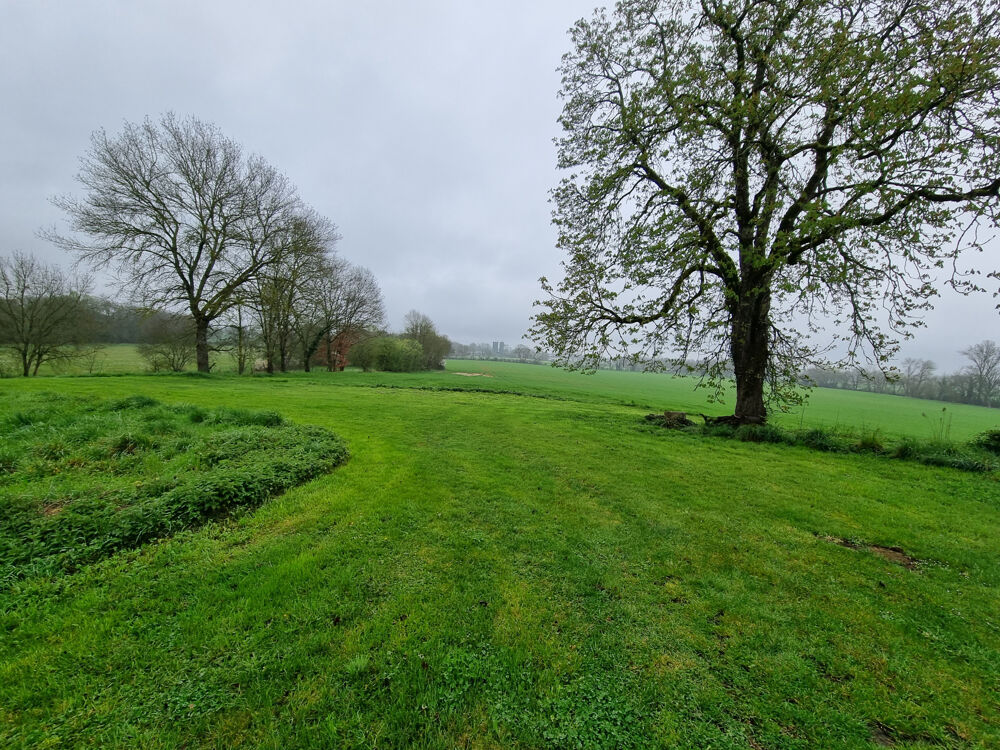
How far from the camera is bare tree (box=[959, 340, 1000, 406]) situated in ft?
161

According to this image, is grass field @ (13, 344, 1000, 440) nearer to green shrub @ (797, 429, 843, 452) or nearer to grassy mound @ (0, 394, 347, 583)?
green shrub @ (797, 429, 843, 452)

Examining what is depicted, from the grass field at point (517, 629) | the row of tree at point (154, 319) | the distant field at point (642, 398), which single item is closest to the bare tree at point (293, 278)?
the row of tree at point (154, 319)

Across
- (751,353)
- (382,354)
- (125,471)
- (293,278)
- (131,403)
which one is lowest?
(125,471)

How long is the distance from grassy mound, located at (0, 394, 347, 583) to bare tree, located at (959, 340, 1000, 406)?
83.2 m

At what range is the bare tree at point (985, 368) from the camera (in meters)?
49.0

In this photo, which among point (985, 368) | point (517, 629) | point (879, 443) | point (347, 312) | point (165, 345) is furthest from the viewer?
point (985, 368)

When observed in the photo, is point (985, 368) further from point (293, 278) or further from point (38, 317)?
point (38, 317)

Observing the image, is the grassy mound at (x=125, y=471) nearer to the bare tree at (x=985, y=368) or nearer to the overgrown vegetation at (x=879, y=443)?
the overgrown vegetation at (x=879, y=443)

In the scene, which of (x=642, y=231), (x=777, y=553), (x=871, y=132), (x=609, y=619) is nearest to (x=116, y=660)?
(x=609, y=619)

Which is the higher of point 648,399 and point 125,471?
point 125,471

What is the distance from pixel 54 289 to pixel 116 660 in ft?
134

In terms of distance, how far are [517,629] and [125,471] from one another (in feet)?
20.8

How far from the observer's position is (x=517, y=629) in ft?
9.57

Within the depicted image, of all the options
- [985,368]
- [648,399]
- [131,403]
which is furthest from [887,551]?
[985,368]
